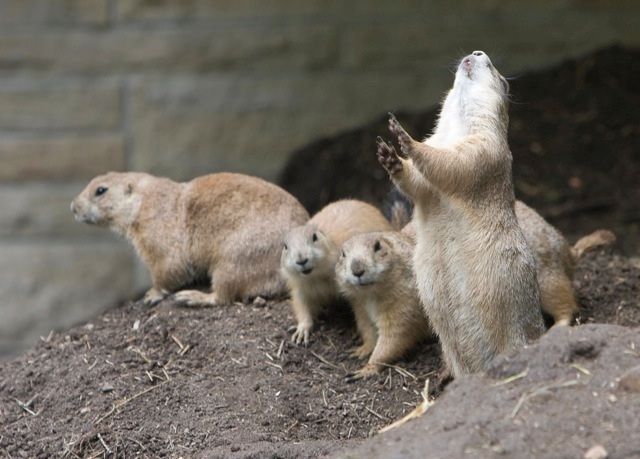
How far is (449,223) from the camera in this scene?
5.29m

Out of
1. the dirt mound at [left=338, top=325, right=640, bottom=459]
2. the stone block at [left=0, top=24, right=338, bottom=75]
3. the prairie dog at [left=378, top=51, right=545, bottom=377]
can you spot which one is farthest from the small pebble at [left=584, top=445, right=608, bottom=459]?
the stone block at [left=0, top=24, right=338, bottom=75]

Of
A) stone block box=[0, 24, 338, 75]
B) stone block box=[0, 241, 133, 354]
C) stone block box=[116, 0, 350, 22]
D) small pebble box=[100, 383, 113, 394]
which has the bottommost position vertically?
stone block box=[0, 241, 133, 354]

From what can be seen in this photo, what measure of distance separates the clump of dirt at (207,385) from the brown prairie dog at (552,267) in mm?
326

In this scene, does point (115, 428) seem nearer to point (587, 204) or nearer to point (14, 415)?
point (14, 415)

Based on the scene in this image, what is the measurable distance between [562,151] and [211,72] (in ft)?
10.4

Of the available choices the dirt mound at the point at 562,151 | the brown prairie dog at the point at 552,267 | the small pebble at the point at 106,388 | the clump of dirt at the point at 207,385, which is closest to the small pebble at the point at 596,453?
the clump of dirt at the point at 207,385

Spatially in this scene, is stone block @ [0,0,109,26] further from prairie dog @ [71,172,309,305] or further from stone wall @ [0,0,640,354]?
prairie dog @ [71,172,309,305]

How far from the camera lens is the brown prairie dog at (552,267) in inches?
243

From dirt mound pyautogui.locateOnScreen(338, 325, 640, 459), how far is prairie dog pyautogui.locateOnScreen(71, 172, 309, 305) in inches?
113

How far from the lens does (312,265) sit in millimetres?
6516

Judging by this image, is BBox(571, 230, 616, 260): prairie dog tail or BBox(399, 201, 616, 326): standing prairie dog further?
BBox(571, 230, 616, 260): prairie dog tail

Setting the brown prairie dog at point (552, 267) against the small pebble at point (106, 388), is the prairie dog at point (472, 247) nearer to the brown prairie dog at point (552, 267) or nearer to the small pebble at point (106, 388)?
the brown prairie dog at point (552, 267)

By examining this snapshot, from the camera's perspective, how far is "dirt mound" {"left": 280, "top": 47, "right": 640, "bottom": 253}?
851cm

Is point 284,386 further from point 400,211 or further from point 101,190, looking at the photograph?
point 101,190
